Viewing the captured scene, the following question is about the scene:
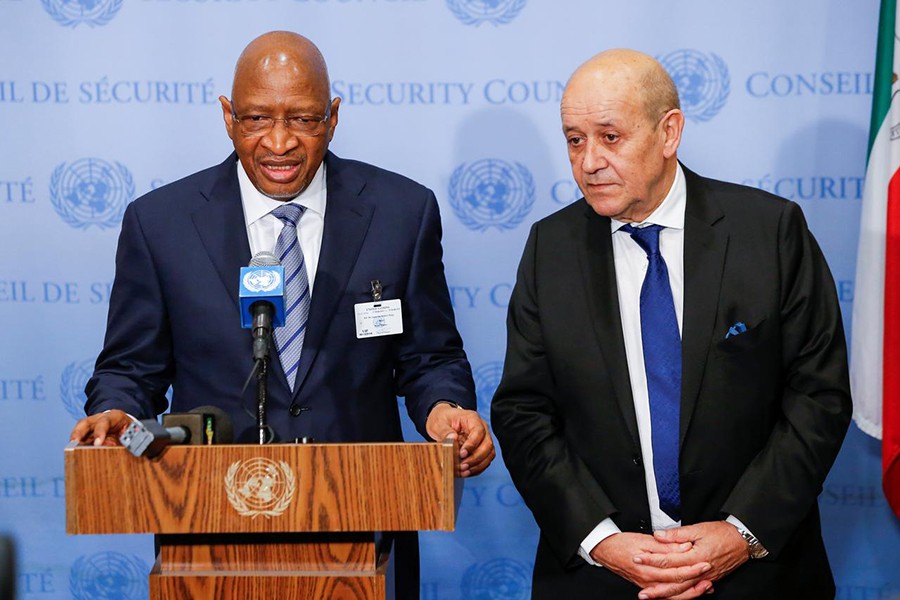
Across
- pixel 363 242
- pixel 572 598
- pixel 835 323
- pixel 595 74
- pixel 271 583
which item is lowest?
pixel 572 598

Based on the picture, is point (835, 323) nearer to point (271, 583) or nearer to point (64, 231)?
point (271, 583)

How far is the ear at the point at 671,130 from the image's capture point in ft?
8.81

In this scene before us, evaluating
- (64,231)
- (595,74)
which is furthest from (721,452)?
(64,231)

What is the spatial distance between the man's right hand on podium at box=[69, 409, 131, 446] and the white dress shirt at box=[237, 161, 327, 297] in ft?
2.00

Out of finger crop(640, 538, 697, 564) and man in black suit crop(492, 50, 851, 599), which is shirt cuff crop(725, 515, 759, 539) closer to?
man in black suit crop(492, 50, 851, 599)

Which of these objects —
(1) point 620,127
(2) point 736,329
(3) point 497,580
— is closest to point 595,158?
(1) point 620,127

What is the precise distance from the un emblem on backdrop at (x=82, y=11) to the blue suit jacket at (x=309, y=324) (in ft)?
3.54

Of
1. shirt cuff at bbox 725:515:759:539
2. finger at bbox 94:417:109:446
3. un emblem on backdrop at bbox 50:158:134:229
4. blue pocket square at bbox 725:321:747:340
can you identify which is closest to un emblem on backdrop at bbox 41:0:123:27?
un emblem on backdrop at bbox 50:158:134:229

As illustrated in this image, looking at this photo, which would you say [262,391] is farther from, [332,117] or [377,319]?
[332,117]

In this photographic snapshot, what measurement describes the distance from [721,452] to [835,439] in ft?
0.85

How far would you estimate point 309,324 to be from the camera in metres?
2.79

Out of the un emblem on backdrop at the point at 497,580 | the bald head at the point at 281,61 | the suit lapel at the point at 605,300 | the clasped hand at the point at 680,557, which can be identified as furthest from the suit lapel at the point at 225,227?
the un emblem on backdrop at the point at 497,580

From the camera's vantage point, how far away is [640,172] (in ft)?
8.70

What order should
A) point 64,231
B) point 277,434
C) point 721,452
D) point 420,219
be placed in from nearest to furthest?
point 721,452, point 277,434, point 420,219, point 64,231
